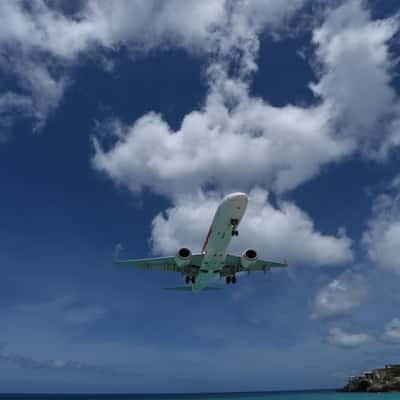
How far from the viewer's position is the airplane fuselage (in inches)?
1440

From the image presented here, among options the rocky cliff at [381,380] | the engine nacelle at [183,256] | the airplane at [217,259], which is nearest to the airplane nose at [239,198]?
the airplane at [217,259]

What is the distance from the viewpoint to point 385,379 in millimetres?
144500

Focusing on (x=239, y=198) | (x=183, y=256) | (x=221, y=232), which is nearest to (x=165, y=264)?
(x=183, y=256)

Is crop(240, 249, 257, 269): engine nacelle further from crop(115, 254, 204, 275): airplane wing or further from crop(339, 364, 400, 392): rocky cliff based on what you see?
crop(339, 364, 400, 392): rocky cliff

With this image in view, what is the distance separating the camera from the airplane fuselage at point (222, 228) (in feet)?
120

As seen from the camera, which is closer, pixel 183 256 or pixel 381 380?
pixel 183 256

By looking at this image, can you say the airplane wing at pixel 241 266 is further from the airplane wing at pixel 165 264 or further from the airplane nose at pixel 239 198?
the airplane nose at pixel 239 198

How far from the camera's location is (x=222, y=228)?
38.6 m

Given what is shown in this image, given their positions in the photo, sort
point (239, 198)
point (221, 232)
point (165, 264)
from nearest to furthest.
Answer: point (239, 198)
point (221, 232)
point (165, 264)

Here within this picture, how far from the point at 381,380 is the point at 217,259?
13307cm

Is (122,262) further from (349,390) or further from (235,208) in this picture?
(349,390)

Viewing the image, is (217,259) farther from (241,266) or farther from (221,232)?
(241,266)

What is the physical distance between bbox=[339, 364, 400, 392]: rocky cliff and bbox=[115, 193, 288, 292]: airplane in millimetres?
116061

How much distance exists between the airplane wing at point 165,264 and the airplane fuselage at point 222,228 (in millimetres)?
1922
